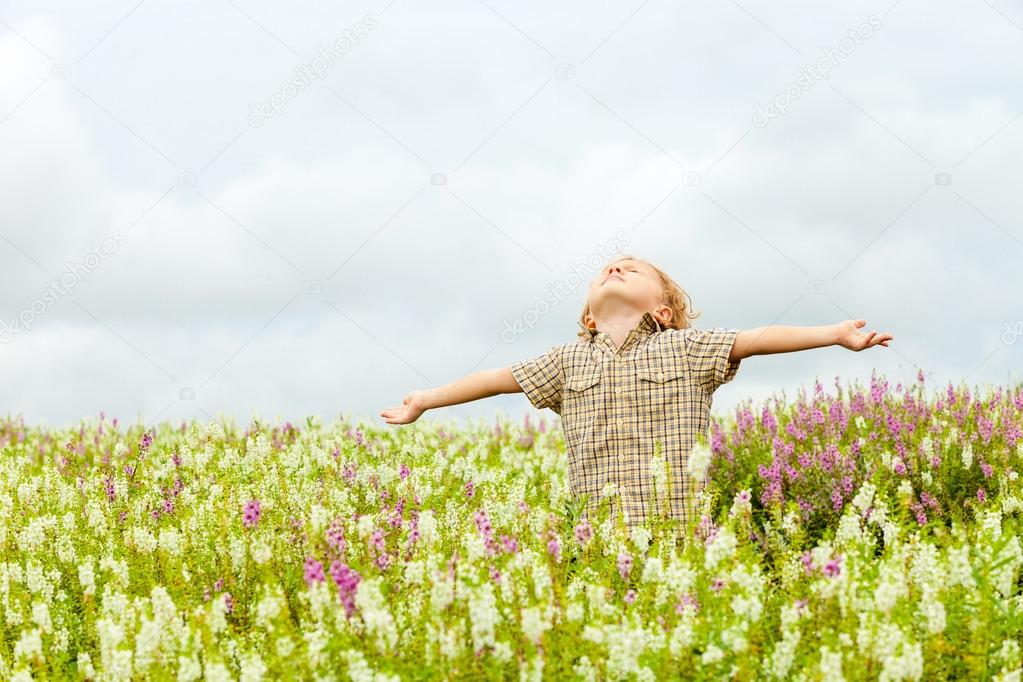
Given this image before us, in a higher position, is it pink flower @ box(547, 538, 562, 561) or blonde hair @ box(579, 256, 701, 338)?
blonde hair @ box(579, 256, 701, 338)

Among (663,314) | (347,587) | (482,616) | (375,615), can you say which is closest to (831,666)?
(482,616)

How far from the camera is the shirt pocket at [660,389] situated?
6207 millimetres

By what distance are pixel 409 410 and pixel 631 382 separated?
55.6 inches

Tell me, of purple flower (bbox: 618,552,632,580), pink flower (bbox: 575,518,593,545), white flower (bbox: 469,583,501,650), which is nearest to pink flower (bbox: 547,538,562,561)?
purple flower (bbox: 618,552,632,580)

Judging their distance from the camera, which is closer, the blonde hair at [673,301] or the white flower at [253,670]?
the white flower at [253,670]

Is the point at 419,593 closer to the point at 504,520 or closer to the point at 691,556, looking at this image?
the point at 691,556

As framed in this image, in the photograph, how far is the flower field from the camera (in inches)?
125

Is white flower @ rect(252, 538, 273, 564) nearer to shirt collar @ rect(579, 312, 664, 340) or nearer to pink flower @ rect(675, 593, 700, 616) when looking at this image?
pink flower @ rect(675, 593, 700, 616)

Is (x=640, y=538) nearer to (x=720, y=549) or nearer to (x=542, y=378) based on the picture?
(x=720, y=549)

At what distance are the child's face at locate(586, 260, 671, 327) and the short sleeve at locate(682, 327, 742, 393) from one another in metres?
0.38

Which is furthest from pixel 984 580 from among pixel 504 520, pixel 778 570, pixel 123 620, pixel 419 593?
pixel 123 620

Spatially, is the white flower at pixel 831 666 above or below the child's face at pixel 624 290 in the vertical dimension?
below

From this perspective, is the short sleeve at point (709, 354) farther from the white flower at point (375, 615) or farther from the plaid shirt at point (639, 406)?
the white flower at point (375, 615)

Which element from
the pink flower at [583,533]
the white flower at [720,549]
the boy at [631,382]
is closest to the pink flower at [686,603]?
the white flower at [720,549]
